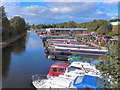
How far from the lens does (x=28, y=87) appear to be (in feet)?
35.6

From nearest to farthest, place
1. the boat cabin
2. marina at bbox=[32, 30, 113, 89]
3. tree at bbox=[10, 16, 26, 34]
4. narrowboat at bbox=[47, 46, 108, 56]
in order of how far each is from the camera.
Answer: marina at bbox=[32, 30, 113, 89] < the boat cabin < narrowboat at bbox=[47, 46, 108, 56] < tree at bbox=[10, 16, 26, 34]

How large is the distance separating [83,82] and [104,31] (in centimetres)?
5007

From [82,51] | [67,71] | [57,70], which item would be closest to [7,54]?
[82,51]

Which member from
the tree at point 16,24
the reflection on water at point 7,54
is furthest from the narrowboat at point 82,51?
the tree at point 16,24

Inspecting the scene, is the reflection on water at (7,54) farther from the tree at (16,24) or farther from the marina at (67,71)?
the tree at (16,24)

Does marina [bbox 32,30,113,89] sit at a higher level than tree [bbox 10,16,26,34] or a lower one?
lower

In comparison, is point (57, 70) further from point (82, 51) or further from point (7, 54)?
point (7, 54)

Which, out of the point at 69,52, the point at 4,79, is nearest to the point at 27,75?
the point at 4,79


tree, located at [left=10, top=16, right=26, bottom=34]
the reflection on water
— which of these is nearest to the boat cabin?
the reflection on water

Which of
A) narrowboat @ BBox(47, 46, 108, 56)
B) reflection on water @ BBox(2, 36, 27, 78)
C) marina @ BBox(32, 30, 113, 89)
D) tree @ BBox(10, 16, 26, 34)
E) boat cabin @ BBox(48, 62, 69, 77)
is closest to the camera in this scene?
marina @ BBox(32, 30, 113, 89)

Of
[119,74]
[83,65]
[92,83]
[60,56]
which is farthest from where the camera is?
[60,56]

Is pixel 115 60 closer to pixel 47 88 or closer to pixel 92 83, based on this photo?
pixel 92 83

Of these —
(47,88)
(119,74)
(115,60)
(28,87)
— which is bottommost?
Answer: (28,87)

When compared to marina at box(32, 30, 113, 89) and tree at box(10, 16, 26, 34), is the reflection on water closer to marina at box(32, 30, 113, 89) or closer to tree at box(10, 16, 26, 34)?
marina at box(32, 30, 113, 89)
